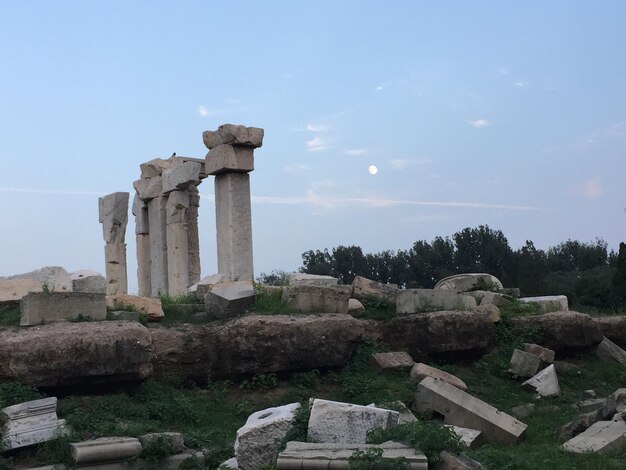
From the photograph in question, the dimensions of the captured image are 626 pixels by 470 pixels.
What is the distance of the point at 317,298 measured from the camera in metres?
11.8

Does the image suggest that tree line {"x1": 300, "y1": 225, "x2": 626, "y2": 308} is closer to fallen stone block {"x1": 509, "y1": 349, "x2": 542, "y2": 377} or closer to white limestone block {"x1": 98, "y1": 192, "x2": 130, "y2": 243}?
white limestone block {"x1": 98, "y1": 192, "x2": 130, "y2": 243}

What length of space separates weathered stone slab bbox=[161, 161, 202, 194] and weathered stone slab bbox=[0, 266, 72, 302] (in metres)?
6.57

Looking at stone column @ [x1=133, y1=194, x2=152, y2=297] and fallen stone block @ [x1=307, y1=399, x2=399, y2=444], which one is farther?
stone column @ [x1=133, y1=194, x2=152, y2=297]

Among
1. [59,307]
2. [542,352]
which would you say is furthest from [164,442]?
[542,352]

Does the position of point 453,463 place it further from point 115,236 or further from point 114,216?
point 115,236

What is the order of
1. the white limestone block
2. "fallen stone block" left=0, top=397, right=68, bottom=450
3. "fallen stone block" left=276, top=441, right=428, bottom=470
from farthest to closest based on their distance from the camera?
the white limestone block
"fallen stone block" left=0, top=397, right=68, bottom=450
"fallen stone block" left=276, top=441, right=428, bottom=470

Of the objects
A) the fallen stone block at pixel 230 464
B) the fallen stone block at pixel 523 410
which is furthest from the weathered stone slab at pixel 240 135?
the fallen stone block at pixel 230 464

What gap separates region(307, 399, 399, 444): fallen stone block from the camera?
7434mm

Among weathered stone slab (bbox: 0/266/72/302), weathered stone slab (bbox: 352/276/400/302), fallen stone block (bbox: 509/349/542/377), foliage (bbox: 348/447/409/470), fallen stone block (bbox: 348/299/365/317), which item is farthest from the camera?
weathered stone slab (bbox: 352/276/400/302)

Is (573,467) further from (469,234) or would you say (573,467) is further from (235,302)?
(469,234)

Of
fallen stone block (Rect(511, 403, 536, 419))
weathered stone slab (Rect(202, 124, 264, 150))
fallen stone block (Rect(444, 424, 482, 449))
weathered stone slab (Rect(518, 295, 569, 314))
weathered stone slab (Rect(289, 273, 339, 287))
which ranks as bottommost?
fallen stone block (Rect(511, 403, 536, 419))

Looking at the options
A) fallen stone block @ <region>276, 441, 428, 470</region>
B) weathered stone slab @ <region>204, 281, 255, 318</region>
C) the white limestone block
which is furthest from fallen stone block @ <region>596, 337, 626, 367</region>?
the white limestone block

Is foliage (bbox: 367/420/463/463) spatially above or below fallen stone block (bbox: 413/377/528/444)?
above

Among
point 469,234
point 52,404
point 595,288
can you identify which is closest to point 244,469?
point 52,404
